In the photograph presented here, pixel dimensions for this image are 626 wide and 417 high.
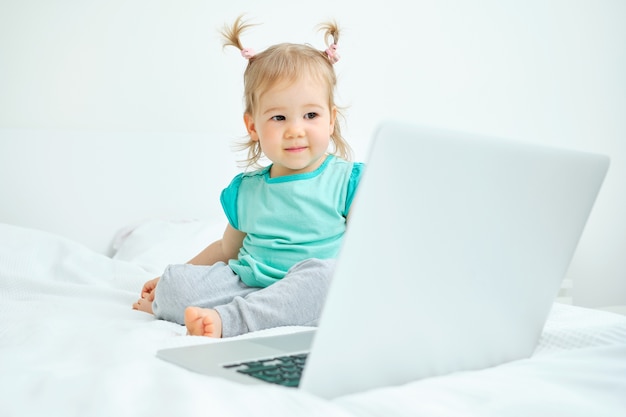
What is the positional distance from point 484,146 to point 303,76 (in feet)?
2.72

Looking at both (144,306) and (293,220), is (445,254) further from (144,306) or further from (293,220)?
(144,306)

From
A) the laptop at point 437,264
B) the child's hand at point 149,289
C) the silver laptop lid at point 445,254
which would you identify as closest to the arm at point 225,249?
the child's hand at point 149,289

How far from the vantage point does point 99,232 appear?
2.33m

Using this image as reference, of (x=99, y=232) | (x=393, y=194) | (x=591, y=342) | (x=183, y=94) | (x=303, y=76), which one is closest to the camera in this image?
(x=393, y=194)

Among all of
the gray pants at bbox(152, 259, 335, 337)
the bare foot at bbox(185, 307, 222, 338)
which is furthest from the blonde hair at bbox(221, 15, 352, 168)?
A: the bare foot at bbox(185, 307, 222, 338)

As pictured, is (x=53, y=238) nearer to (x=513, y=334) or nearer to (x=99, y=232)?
(x=99, y=232)

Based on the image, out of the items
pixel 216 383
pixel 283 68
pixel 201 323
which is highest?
pixel 283 68

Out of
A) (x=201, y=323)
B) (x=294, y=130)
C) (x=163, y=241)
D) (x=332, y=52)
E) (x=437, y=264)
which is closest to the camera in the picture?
(x=437, y=264)

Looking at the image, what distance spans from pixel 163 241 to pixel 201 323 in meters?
0.96

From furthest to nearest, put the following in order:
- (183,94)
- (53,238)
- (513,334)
A: (183,94) → (53,238) → (513,334)

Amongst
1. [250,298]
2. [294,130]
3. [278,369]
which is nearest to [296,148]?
[294,130]

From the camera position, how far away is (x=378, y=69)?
9.86ft

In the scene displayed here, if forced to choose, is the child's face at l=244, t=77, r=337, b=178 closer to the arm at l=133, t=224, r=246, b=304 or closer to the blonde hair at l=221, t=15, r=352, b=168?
the blonde hair at l=221, t=15, r=352, b=168

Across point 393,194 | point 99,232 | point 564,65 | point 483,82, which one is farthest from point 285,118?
point 564,65
